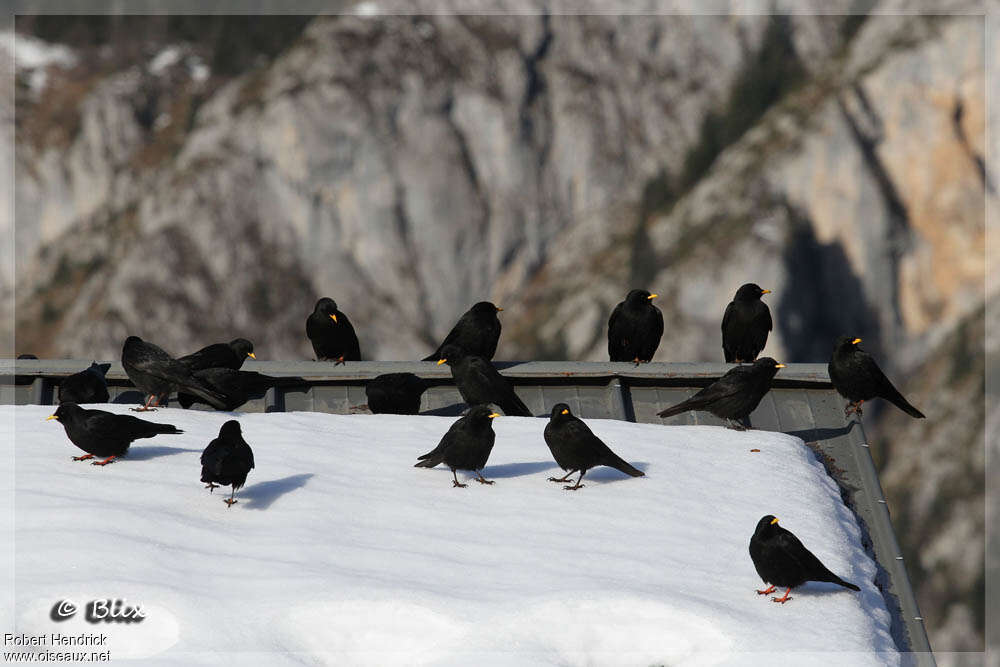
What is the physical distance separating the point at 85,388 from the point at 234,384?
4.79 feet

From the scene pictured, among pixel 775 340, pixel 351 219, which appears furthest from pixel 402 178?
pixel 775 340

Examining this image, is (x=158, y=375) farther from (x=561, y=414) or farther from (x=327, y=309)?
(x=561, y=414)

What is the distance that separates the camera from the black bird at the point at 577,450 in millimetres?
10703

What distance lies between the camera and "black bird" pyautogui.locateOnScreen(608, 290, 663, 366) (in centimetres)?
1612

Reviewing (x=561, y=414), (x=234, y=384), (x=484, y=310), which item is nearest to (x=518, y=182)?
(x=484, y=310)

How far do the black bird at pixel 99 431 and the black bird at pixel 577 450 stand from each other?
138 inches

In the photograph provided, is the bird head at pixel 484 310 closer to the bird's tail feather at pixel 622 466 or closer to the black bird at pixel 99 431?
the bird's tail feather at pixel 622 466

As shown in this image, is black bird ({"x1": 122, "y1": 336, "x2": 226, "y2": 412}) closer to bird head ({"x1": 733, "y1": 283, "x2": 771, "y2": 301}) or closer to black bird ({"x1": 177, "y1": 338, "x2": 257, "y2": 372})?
black bird ({"x1": 177, "y1": 338, "x2": 257, "y2": 372})

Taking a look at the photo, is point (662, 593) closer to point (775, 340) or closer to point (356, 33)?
point (775, 340)

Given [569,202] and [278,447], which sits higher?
[569,202]

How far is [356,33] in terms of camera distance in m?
89.9

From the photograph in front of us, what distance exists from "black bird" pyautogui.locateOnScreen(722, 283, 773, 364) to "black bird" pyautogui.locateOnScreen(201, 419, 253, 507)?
7.82m

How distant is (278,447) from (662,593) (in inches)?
160

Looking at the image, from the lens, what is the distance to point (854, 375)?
44.5 ft
